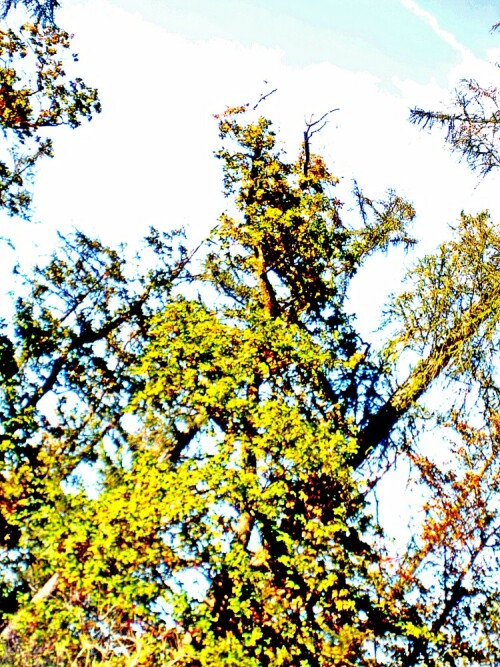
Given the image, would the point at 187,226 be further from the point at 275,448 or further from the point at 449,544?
the point at 449,544

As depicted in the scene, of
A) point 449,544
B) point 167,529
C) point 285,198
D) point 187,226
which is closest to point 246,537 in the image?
point 167,529

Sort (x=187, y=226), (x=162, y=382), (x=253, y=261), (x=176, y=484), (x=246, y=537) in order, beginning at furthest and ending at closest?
(x=187, y=226), (x=253, y=261), (x=162, y=382), (x=246, y=537), (x=176, y=484)

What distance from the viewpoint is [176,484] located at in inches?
303

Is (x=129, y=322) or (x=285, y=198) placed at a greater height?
(x=285, y=198)

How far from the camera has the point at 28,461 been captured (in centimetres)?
1120

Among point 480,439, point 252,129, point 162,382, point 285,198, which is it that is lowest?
point 162,382

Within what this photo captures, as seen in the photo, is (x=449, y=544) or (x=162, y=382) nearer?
(x=162, y=382)

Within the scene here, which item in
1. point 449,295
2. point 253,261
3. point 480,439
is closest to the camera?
point 449,295

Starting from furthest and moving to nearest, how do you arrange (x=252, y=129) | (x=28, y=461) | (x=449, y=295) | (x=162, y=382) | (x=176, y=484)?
(x=252, y=129) < (x=449, y=295) < (x=28, y=461) < (x=162, y=382) < (x=176, y=484)

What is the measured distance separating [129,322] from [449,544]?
13.2 metres

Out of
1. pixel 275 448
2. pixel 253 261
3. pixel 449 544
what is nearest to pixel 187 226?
pixel 253 261

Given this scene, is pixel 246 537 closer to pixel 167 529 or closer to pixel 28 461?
pixel 167 529

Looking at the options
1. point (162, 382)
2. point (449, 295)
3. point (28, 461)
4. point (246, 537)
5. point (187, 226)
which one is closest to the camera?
point (246, 537)

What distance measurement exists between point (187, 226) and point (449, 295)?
1039cm
